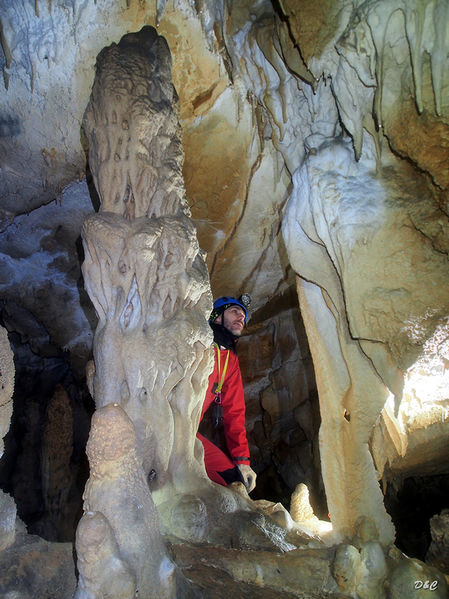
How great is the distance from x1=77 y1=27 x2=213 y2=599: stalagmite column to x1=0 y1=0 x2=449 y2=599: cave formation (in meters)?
0.02

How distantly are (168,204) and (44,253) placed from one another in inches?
112

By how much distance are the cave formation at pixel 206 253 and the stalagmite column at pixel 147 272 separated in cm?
2

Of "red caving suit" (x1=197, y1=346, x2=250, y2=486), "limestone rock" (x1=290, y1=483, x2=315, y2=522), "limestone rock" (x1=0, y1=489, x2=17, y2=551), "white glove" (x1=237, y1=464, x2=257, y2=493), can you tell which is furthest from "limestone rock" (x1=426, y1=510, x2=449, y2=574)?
"limestone rock" (x1=0, y1=489, x2=17, y2=551)

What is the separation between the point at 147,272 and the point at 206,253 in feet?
2.42

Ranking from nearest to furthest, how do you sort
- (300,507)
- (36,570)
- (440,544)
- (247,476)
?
(36,570), (440,544), (300,507), (247,476)

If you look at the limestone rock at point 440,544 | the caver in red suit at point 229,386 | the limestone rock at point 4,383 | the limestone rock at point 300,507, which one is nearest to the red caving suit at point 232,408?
the caver in red suit at point 229,386

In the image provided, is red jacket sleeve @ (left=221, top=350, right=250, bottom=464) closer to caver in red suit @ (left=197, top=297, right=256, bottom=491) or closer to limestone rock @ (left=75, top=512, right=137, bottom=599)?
caver in red suit @ (left=197, top=297, right=256, bottom=491)

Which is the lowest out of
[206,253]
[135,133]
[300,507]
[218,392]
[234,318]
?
[300,507]

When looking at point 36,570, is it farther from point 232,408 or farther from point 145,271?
point 232,408

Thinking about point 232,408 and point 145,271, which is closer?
point 145,271

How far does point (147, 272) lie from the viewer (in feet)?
10.3

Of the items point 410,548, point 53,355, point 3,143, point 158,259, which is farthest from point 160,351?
point 410,548

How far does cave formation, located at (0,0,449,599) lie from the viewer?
6.98 ft

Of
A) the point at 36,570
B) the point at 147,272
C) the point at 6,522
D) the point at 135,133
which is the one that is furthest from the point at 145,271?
the point at 36,570
